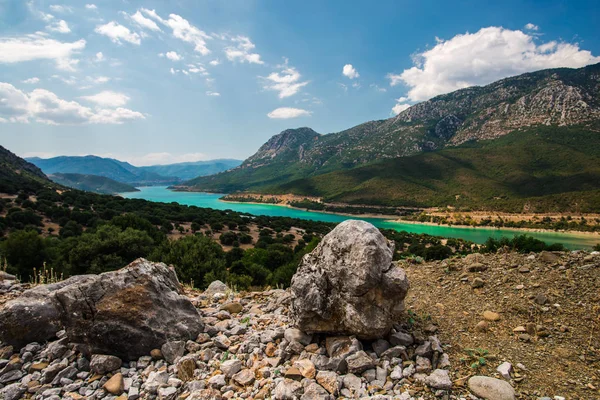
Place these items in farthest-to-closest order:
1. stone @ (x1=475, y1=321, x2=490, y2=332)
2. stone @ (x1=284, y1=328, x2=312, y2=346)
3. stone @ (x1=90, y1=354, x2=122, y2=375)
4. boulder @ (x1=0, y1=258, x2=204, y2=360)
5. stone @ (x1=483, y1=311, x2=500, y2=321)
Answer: stone @ (x1=483, y1=311, x2=500, y2=321) → stone @ (x1=475, y1=321, x2=490, y2=332) → stone @ (x1=284, y1=328, x2=312, y2=346) → boulder @ (x1=0, y1=258, x2=204, y2=360) → stone @ (x1=90, y1=354, x2=122, y2=375)

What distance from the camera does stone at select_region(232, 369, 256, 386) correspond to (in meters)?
4.40

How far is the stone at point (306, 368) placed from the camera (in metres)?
4.43

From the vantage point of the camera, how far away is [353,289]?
504 cm

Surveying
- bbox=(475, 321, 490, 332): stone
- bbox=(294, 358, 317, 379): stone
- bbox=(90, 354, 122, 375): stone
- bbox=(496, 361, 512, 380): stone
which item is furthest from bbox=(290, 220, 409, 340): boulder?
bbox=(90, 354, 122, 375): stone

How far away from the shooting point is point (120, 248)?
1859 centimetres

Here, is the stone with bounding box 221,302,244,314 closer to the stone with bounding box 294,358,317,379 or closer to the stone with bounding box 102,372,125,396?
the stone with bounding box 102,372,125,396

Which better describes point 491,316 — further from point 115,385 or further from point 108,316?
point 108,316

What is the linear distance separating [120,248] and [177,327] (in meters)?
16.1

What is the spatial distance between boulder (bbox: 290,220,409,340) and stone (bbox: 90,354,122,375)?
3.24m

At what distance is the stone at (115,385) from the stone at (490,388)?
17.5ft

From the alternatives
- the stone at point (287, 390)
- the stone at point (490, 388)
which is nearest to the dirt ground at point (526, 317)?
the stone at point (490, 388)

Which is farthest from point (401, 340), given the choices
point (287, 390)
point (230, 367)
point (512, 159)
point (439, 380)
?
point (512, 159)

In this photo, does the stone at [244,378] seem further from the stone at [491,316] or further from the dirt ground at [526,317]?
the stone at [491,316]

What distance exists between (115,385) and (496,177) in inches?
6353
